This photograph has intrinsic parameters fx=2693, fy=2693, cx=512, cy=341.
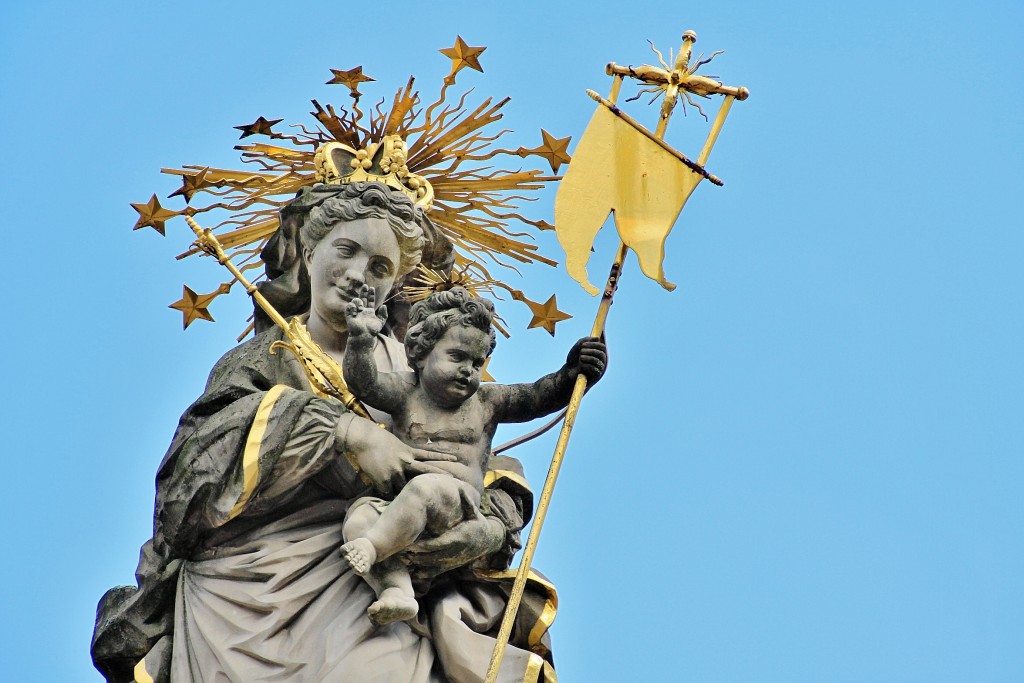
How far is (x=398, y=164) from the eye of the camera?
13.9 m

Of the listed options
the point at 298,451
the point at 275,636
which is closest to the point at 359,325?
the point at 298,451

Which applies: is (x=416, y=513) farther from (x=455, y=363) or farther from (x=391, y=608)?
(x=455, y=363)

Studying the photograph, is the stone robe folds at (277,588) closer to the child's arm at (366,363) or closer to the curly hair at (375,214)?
the child's arm at (366,363)

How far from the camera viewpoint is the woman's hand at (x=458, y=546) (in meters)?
11.9

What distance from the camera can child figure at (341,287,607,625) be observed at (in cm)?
1179

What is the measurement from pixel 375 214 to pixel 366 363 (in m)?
1.31

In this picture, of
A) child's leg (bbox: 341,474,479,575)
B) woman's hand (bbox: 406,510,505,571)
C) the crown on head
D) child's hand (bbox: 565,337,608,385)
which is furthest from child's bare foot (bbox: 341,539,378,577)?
the crown on head

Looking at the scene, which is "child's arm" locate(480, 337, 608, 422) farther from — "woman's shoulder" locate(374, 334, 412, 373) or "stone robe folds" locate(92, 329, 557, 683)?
"woman's shoulder" locate(374, 334, 412, 373)

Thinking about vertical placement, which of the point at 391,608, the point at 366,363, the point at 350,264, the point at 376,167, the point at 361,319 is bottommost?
the point at 391,608

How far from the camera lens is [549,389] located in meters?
12.6

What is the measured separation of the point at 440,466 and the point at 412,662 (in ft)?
3.05

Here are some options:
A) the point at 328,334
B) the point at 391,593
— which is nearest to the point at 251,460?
the point at 391,593

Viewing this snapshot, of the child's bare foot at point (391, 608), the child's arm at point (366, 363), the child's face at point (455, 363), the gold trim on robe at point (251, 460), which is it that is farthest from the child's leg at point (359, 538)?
the child's face at point (455, 363)

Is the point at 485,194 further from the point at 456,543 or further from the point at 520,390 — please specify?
the point at 456,543
